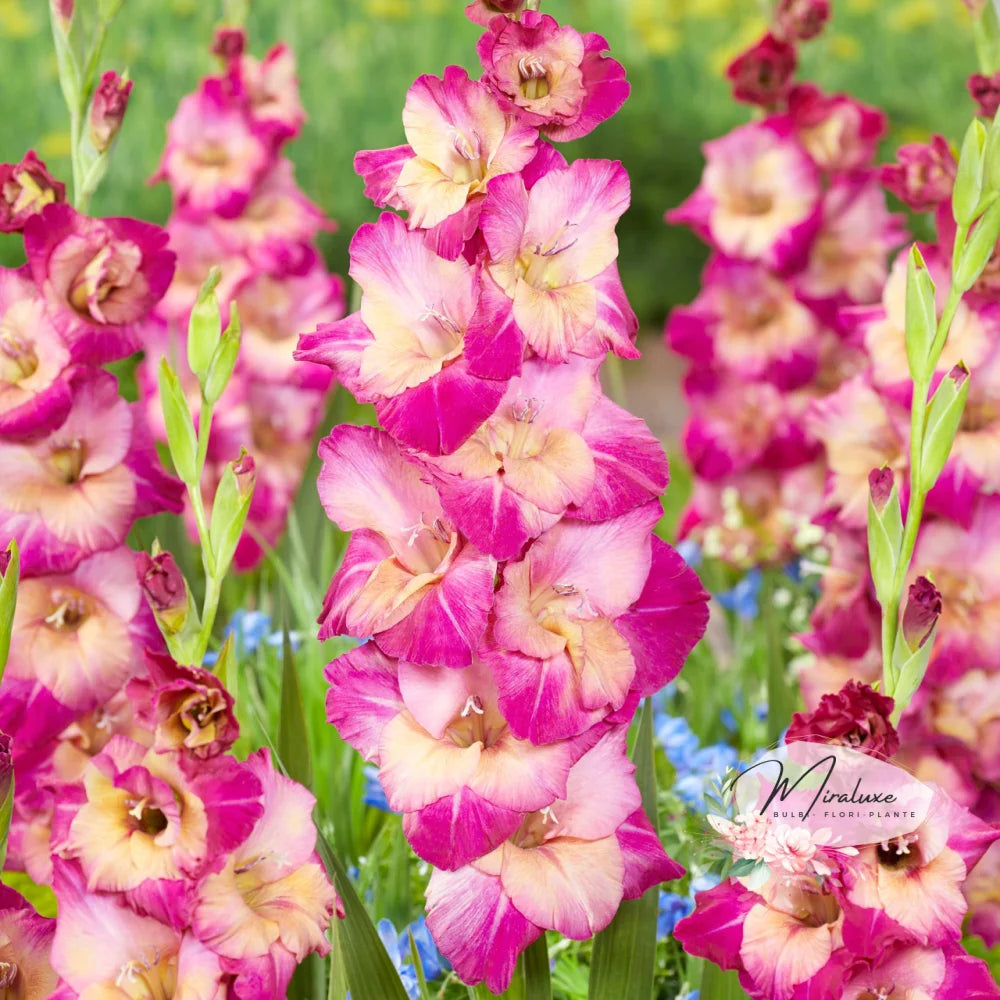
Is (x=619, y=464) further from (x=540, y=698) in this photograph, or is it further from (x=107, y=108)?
(x=107, y=108)

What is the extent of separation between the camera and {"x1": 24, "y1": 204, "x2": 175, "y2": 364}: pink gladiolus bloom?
55.8 inches

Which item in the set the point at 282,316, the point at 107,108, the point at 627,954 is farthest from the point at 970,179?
the point at 282,316

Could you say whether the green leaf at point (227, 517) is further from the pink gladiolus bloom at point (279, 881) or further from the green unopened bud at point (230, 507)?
the pink gladiolus bloom at point (279, 881)

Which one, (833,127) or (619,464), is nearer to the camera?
(619,464)

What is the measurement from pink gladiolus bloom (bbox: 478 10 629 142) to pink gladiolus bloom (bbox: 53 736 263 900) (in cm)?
51

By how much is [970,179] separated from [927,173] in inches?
22.0

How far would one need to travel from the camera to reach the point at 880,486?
1.16 metres

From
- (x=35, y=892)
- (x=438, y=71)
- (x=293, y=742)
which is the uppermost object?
(x=293, y=742)

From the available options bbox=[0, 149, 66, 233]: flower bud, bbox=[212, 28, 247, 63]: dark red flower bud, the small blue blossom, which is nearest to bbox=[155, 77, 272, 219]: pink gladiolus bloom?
bbox=[212, 28, 247, 63]: dark red flower bud

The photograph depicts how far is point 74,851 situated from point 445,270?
1.65 feet

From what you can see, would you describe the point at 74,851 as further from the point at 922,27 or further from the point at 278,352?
the point at 922,27

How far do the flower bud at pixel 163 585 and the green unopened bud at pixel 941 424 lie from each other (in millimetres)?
593

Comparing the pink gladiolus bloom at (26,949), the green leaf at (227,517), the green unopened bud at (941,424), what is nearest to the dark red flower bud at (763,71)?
the green unopened bud at (941,424)

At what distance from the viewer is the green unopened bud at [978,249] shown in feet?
3.93
